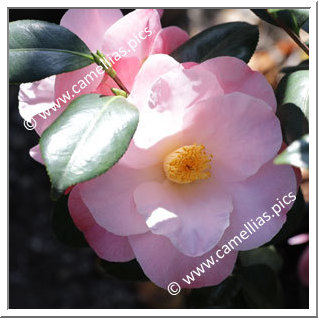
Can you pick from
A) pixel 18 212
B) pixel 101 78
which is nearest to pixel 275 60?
pixel 18 212

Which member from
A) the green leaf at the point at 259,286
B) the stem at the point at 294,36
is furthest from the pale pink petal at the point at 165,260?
the green leaf at the point at 259,286

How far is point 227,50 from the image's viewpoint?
833 mm

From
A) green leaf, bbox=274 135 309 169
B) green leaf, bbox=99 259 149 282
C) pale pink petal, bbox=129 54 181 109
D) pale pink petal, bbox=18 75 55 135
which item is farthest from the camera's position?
green leaf, bbox=99 259 149 282

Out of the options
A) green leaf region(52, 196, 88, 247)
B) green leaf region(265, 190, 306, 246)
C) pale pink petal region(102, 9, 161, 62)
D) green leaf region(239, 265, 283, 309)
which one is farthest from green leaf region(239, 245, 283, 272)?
pale pink petal region(102, 9, 161, 62)

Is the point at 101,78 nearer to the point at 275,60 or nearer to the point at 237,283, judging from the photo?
the point at 237,283

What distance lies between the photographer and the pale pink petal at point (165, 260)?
0.71 m

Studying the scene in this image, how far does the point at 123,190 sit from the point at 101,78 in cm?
16

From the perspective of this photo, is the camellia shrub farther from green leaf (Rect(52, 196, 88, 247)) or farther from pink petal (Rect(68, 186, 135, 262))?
green leaf (Rect(52, 196, 88, 247))

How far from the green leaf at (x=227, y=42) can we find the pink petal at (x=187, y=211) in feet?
0.68

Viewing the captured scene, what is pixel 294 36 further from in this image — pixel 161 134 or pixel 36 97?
pixel 36 97

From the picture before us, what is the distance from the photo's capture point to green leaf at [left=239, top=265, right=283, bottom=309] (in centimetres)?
117

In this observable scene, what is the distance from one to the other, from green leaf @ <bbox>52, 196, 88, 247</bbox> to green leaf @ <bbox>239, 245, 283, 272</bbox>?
375mm

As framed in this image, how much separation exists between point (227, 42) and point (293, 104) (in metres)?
0.18

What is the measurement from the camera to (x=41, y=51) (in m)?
0.73
